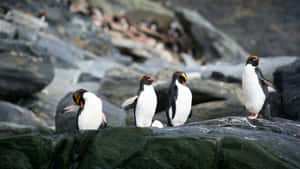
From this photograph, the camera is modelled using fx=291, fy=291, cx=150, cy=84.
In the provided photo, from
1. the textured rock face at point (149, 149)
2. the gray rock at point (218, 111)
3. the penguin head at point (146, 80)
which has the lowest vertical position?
the gray rock at point (218, 111)

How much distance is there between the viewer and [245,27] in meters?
21.8

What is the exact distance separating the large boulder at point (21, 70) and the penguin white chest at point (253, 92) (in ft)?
16.2

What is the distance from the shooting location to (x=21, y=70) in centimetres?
681

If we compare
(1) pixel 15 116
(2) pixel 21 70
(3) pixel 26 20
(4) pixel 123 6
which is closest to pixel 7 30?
(3) pixel 26 20

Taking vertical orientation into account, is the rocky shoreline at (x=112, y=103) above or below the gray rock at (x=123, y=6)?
below

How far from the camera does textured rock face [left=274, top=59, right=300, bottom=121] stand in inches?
175

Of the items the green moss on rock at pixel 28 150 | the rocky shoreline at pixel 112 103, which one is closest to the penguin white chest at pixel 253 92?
the rocky shoreline at pixel 112 103

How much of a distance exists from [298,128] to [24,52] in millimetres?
6397

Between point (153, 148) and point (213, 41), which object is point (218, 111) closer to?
point (153, 148)

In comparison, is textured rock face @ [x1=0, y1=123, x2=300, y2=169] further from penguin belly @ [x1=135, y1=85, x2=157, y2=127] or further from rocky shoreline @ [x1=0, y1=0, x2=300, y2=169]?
penguin belly @ [x1=135, y1=85, x2=157, y2=127]

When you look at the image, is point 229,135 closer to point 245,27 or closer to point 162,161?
point 162,161

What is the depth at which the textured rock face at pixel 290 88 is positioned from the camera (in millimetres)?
4439

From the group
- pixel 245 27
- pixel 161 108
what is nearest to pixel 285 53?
pixel 245 27

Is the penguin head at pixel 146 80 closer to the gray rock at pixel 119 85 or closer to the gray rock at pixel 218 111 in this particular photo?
the gray rock at pixel 218 111
